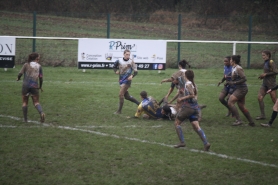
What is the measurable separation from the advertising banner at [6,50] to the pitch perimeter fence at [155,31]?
15.5 ft

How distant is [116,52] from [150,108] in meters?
10.4

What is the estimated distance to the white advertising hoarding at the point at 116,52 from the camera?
2281 cm

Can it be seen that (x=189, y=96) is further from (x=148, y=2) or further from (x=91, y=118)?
(x=148, y=2)

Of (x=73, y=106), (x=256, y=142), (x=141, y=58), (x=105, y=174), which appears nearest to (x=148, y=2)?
(x=141, y=58)

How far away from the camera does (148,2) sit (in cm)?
4088

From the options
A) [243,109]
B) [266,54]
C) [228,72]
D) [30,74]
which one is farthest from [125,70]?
[266,54]

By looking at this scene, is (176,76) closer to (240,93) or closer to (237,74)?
(237,74)

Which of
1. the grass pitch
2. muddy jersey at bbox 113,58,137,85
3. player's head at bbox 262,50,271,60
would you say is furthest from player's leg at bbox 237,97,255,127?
muddy jersey at bbox 113,58,137,85

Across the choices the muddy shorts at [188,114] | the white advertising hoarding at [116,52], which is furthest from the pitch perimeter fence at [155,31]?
the muddy shorts at [188,114]

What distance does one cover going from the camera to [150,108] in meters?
12.8

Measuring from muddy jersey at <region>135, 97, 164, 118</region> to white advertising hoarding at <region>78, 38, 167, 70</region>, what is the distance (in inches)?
391

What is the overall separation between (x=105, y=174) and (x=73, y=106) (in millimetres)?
7045

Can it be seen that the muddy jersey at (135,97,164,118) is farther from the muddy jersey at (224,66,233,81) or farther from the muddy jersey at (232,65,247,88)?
the muddy jersey at (232,65,247,88)

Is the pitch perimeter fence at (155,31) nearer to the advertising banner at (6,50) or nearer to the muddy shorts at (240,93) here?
the advertising banner at (6,50)
